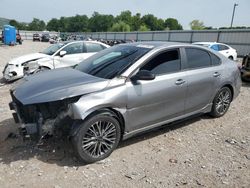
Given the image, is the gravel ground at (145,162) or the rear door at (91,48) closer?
the gravel ground at (145,162)

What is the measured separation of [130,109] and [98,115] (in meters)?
0.53

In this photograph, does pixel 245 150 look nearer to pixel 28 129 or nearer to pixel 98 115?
pixel 98 115

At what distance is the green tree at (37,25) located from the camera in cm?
11441

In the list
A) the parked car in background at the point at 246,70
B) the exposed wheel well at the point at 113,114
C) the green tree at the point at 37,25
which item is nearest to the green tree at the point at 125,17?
the green tree at the point at 37,25

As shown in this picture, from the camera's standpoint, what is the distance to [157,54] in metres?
3.91

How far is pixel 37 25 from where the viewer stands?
119188mm

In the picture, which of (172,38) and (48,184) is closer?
(48,184)

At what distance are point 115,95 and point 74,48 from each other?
5.86 metres

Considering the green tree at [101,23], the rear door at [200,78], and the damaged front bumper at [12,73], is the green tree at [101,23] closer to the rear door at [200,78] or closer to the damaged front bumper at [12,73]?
the damaged front bumper at [12,73]

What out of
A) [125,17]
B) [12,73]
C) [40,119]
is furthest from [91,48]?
[125,17]

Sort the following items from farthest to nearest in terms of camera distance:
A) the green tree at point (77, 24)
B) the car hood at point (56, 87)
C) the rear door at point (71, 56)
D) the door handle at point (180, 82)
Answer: the green tree at point (77, 24)
the rear door at point (71, 56)
the door handle at point (180, 82)
the car hood at point (56, 87)

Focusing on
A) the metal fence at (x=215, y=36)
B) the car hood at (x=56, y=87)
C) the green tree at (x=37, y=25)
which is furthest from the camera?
the green tree at (x=37, y=25)

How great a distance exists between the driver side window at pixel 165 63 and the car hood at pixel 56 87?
0.82 m

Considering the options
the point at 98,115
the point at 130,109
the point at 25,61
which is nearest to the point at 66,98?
the point at 98,115
